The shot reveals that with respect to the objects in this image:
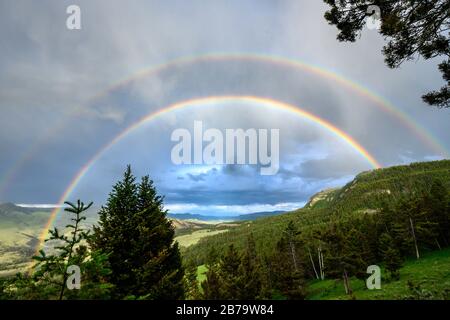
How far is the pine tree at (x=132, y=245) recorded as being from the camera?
1577 centimetres

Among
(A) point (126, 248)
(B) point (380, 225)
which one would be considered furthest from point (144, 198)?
(B) point (380, 225)

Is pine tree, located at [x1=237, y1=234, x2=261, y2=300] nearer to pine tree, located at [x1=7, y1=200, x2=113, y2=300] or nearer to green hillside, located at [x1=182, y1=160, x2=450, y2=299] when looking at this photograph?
green hillside, located at [x1=182, y1=160, x2=450, y2=299]

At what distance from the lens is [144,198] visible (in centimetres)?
2141

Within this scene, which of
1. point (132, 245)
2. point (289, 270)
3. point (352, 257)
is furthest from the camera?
point (289, 270)

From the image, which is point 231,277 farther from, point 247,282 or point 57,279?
point 57,279

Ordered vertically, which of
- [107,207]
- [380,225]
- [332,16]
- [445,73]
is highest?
[332,16]

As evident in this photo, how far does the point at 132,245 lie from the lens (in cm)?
1714

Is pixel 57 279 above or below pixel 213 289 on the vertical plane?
above

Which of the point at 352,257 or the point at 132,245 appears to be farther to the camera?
the point at 352,257

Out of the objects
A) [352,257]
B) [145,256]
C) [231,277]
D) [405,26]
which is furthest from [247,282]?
[405,26]

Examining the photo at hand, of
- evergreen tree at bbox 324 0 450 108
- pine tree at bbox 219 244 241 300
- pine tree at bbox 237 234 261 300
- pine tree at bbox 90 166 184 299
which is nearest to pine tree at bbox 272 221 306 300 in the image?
pine tree at bbox 237 234 261 300
